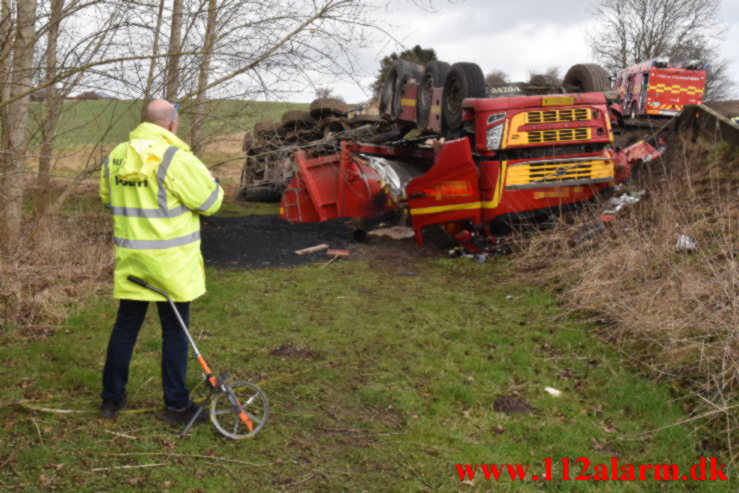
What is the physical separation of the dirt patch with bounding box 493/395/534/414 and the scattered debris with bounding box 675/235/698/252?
117 inches

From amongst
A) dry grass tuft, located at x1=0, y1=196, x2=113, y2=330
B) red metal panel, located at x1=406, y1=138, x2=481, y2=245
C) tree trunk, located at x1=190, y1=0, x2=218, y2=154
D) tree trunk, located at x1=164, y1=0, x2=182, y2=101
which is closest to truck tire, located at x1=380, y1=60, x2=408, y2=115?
red metal panel, located at x1=406, y1=138, x2=481, y2=245

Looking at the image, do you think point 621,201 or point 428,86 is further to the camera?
point 428,86

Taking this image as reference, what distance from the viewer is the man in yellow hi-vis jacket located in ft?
12.0

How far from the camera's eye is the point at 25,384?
4504mm

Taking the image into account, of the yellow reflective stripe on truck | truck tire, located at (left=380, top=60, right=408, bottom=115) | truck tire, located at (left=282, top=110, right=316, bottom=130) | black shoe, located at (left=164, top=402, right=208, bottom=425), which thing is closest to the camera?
black shoe, located at (left=164, top=402, right=208, bottom=425)

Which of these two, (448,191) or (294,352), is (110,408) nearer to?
(294,352)

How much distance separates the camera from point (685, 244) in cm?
673

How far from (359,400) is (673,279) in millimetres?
3065

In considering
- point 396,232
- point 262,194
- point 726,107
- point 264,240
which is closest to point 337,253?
point 396,232

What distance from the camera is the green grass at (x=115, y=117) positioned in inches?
280

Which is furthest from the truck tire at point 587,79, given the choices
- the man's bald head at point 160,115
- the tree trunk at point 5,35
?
the man's bald head at point 160,115

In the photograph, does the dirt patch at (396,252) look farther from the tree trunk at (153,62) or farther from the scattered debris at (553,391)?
the scattered debris at (553,391)

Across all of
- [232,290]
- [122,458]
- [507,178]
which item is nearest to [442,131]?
[507,178]

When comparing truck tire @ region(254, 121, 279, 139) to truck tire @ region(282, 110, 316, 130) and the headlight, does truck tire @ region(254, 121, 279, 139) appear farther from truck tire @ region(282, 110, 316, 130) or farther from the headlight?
truck tire @ region(282, 110, 316, 130)
